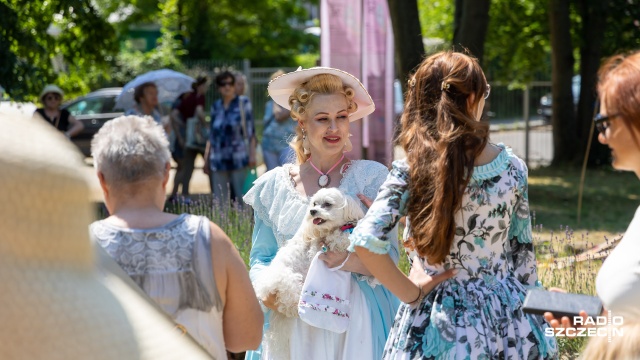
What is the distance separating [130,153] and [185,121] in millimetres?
11036

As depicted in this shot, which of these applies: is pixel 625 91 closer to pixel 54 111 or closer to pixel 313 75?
pixel 313 75

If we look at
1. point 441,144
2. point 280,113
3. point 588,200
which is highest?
point 441,144

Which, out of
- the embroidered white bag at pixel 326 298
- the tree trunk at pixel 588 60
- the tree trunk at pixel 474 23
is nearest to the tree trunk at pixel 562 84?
the tree trunk at pixel 588 60

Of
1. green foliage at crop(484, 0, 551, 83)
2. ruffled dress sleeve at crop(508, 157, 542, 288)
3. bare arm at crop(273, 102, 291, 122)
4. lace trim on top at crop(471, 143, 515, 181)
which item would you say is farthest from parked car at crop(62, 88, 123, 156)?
lace trim on top at crop(471, 143, 515, 181)

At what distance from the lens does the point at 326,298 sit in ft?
12.8

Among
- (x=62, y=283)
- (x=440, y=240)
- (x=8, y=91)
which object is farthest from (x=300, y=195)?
(x=8, y=91)

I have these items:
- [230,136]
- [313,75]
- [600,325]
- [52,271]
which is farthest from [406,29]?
[52,271]

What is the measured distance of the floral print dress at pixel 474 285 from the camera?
10.3ft

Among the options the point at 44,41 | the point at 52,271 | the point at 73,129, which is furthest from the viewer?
the point at 44,41

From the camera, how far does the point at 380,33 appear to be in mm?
11219

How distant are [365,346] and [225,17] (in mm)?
36739

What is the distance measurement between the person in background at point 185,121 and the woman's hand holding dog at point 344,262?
31.4ft

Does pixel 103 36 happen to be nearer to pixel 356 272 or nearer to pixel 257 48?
pixel 356 272

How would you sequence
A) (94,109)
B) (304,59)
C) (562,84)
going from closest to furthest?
(562,84) < (94,109) < (304,59)
